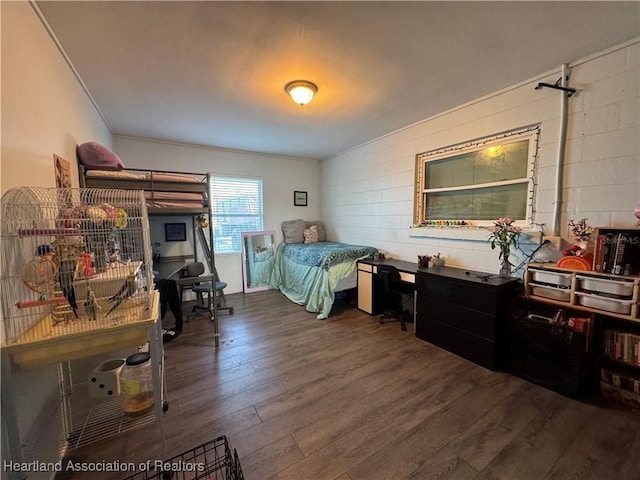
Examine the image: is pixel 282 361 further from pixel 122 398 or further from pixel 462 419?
pixel 462 419

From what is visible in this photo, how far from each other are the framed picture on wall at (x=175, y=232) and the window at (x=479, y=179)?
3568mm

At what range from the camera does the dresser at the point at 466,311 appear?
2277 mm

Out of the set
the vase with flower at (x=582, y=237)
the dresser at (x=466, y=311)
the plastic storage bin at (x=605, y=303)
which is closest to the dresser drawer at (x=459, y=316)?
the dresser at (x=466, y=311)

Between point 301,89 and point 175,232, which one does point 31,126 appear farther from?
point 175,232

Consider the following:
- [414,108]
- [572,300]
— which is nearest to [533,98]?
[414,108]

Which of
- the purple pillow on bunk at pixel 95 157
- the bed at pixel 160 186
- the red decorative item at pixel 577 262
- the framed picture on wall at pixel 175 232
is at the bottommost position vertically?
→ the red decorative item at pixel 577 262

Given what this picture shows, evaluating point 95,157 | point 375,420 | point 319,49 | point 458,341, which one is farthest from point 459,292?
point 95,157

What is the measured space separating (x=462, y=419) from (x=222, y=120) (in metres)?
3.78

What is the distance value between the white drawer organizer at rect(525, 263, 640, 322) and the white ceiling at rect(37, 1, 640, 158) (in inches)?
66.8

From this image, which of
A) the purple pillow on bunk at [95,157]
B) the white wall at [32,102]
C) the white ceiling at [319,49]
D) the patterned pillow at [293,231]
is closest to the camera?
the white wall at [32,102]

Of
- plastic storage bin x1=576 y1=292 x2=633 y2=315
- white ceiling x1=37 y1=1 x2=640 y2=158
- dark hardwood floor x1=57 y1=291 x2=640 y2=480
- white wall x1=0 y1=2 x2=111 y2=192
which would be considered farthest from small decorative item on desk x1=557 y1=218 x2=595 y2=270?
white wall x1=0 y1=2 x2=111 y2=192

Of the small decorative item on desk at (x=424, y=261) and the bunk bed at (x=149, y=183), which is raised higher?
the bunk bed at (x=149, y=183)

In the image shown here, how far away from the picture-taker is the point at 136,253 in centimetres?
154

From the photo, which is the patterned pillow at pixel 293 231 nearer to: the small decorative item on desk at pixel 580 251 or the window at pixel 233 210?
the window at pixel 233 210
